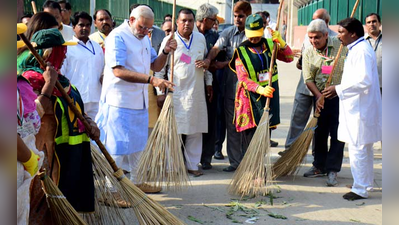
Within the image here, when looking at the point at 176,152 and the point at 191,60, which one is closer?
the point at 176,152

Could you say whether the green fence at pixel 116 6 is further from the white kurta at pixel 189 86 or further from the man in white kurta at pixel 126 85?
the man in white kurta at pixel 126 85

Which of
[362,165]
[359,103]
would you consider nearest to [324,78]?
[359,103]

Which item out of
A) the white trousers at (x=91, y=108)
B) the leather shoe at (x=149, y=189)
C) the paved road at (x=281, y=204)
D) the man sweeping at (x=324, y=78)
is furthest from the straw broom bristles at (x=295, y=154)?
the white trousers at (x=91, y=108)

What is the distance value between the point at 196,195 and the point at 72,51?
2102 mm

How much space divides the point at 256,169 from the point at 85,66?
87.4 inches

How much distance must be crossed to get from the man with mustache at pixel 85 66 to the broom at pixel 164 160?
3.61 feet

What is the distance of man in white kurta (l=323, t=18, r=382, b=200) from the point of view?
5.27 metres

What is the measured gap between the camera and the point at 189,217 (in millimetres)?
4996

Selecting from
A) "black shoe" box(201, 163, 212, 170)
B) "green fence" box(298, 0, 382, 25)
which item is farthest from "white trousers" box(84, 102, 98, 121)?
"green fence" box(298, 0, 382, 25)

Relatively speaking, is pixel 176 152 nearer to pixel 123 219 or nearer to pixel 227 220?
pixel 227 220

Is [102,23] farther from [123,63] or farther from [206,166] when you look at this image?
[206,166]

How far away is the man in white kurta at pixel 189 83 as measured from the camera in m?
6.38

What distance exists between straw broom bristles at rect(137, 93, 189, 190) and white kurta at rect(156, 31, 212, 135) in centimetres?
87
